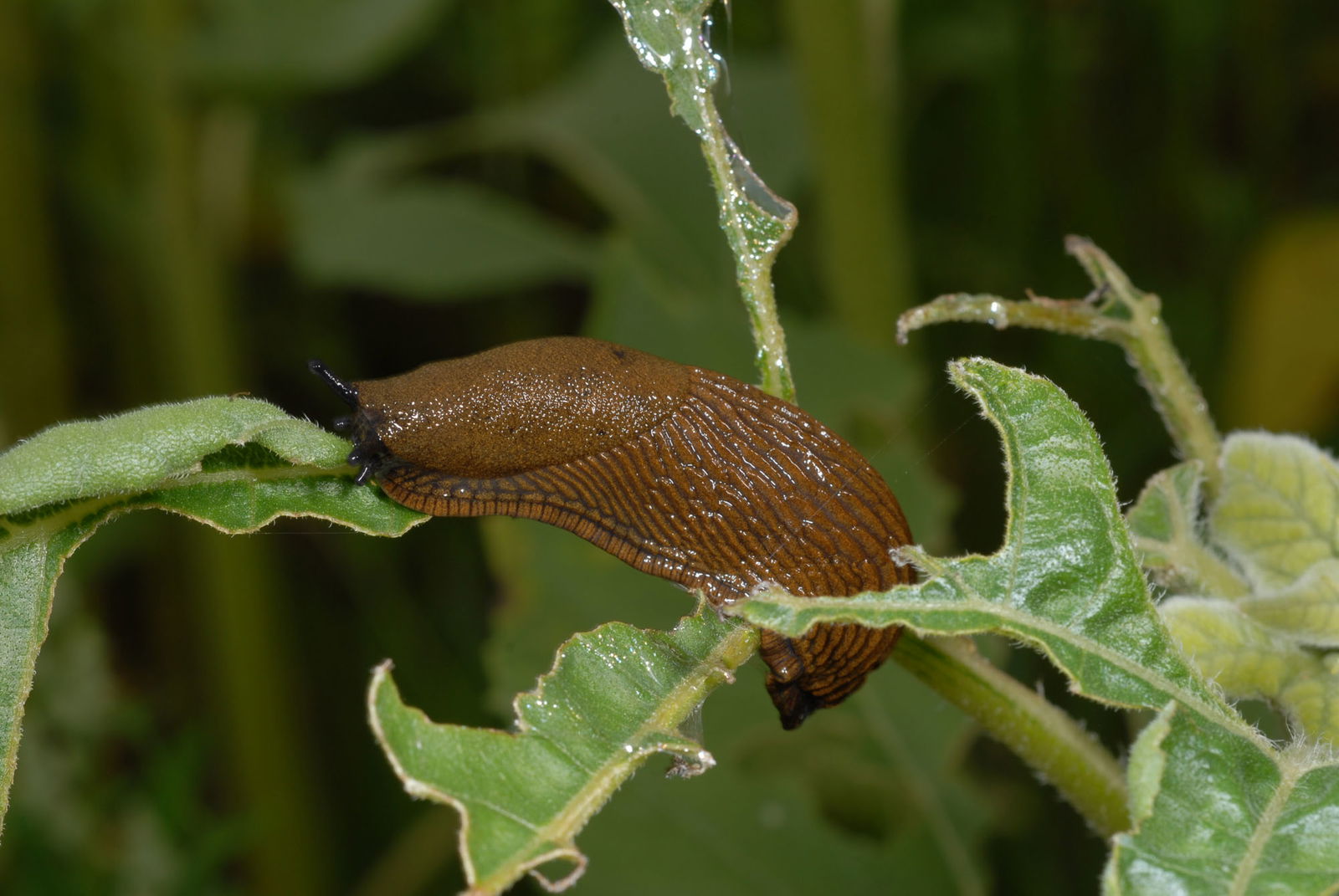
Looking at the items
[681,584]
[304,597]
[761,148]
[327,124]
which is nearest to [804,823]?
[681,584]

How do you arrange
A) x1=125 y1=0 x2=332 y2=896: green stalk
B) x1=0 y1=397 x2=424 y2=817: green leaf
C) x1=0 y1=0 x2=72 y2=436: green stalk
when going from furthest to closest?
x1=0 y1=0 x2=72 y2=436: green stalk
x1=125 y1=0 x2=332 y2=896: green stalk
x1=0 y1=397 x2=424 y2=817: green leaf

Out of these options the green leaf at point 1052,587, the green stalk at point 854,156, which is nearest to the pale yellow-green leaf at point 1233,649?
the green leaf at point 1052,587

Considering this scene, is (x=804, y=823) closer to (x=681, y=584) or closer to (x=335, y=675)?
(x=681, y=584)

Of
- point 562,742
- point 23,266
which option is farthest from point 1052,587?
point 23,266

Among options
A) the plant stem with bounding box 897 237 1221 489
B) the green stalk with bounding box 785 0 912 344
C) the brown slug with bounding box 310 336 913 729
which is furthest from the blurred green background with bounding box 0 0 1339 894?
the plant stem with bounding box 897 237 1221 489

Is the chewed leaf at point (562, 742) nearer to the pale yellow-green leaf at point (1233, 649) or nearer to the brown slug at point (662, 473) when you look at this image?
the brown slug at point (662, 473)

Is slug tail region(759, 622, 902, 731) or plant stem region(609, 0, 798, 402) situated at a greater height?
plant stem region(609, 0, 798, 402)

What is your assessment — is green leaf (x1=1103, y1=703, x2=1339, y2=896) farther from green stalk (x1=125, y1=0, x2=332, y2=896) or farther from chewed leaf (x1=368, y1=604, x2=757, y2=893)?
green stalk (x1=125, y1=0, x2=332, y2=896)
